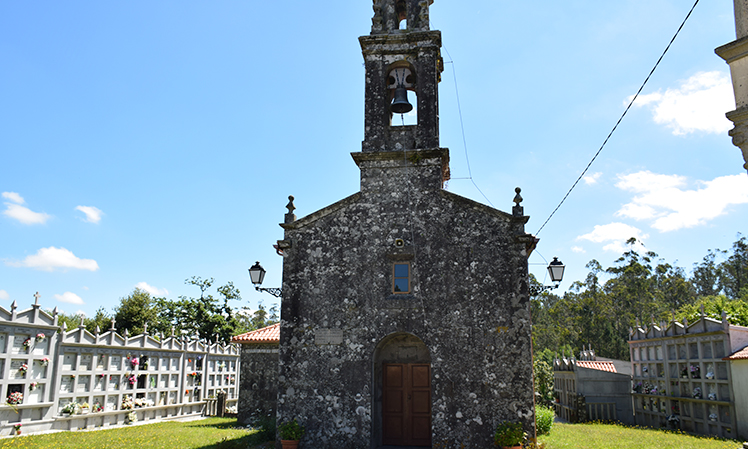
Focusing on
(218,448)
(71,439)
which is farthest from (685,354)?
(71,439)

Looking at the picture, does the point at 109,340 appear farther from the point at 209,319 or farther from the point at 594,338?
the point at 594,338

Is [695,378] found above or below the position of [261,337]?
below

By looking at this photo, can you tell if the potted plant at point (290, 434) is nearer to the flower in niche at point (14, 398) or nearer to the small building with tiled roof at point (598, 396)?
the flower in niche at point (14, 398)

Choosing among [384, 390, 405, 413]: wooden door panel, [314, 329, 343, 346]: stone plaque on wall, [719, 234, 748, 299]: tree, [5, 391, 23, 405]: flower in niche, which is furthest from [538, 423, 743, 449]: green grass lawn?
[719, 234, 748, 299]: tree

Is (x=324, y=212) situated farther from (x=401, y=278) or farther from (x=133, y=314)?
(x=133, y=314)

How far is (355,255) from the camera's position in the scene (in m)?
12.9

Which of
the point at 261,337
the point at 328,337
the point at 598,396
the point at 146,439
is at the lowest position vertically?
the point at 146,439

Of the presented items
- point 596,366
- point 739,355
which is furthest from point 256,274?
point 596,366

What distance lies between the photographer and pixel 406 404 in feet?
40.7

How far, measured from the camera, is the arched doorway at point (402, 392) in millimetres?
12242

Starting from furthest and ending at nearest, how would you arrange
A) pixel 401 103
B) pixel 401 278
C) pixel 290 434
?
1. pixel 401 103
2. pixel 401 278
3. pixel 290 434

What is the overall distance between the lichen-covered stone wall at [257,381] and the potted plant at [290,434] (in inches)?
278

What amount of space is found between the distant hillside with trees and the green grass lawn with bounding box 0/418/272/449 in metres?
32.1

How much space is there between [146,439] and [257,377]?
5350mm
